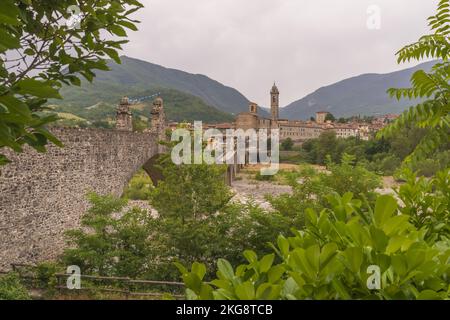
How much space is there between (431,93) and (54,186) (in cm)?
1207

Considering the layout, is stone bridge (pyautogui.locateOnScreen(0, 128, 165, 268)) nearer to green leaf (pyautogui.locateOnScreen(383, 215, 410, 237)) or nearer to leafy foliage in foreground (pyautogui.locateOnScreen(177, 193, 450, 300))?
leafy foliage in foreground (pyautogui.locateOnScreen(177, 193, 450, 300))

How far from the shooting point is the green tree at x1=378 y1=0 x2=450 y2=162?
2908 mm

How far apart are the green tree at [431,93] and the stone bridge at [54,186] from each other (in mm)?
10027

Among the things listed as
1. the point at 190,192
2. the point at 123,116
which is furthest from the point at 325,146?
the point at 190,192

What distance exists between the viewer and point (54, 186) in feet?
41.0

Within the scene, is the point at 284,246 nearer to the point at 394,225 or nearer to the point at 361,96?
the point at 394,225

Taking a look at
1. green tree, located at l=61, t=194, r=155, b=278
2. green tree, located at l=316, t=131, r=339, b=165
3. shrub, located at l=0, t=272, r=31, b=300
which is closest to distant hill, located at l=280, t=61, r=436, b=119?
green tree, located at l=316, t=131, r=339, b=165

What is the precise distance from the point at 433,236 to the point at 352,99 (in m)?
158

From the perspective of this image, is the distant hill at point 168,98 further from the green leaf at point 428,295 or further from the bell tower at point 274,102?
the green leaf at point 428,295

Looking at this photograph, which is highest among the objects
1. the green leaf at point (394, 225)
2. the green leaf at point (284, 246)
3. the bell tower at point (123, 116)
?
the bell tower at point (123, 116)

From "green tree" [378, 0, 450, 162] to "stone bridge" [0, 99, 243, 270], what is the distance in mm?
10027

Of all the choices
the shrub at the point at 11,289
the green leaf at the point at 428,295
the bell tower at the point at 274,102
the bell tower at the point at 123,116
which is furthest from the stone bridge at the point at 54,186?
the bell tower at the point at 274,102

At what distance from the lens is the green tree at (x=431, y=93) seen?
2.91 m
